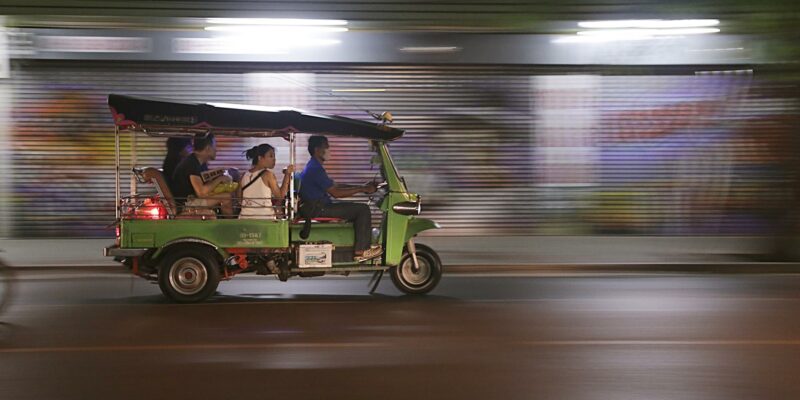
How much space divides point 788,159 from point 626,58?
3.21 meters

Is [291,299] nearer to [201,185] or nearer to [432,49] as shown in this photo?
[201,185]

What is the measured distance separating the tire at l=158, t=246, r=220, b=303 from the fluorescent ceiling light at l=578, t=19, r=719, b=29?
8.70m

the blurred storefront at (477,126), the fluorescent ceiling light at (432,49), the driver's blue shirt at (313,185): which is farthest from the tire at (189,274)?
the fluorescent ceiling light at (432,49)

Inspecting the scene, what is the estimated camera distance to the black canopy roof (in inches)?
340

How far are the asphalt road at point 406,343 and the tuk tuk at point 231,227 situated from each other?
385 millimetres

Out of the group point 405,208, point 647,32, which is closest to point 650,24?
point 647,32

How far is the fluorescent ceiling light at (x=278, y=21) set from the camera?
14.3m

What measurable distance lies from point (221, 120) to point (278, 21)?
6.08 m

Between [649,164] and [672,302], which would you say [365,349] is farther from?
[649,164]

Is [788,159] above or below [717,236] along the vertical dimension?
above

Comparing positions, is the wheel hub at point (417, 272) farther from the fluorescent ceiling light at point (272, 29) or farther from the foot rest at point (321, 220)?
the fluorescent ceiling light at point (272, 29)

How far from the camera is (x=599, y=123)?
611 inches

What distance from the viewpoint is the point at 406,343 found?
689 cm

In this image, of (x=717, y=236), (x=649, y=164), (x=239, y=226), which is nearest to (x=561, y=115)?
(x=649, y=164)
